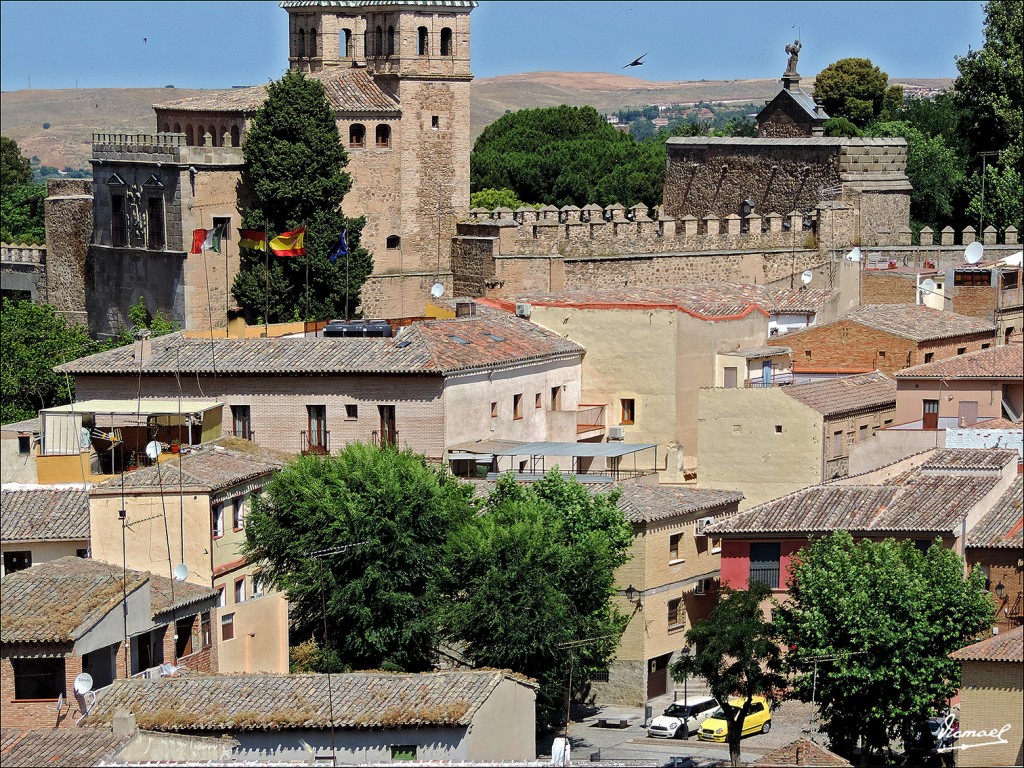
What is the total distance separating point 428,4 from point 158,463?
52.3 feet

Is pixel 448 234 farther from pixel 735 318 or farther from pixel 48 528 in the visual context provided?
pixel 48 528

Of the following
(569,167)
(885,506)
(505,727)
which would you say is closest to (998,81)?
(569,167)

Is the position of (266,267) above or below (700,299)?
above

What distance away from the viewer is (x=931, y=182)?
46.8 m

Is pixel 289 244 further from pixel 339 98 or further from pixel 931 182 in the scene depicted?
pixel 931 182

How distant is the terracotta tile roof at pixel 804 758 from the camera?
73.3 feet

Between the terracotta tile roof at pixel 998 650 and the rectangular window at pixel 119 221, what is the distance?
1892 cm

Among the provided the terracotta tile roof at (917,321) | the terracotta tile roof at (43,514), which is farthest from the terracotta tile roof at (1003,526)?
the terracotta tile roof at (43,514)

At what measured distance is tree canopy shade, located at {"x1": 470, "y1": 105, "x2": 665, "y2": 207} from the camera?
5494 cm

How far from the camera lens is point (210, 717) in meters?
22.6

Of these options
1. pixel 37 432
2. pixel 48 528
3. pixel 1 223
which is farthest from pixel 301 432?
pixel 1 223

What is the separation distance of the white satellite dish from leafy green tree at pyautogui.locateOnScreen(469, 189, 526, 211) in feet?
99.7

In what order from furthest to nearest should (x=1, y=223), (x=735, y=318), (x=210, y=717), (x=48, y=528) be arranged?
(x=1, y=223), (x=735, y=318), (x=48, y=528), (x=210, y=717)

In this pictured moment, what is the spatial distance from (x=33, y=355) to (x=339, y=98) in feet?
19.0
